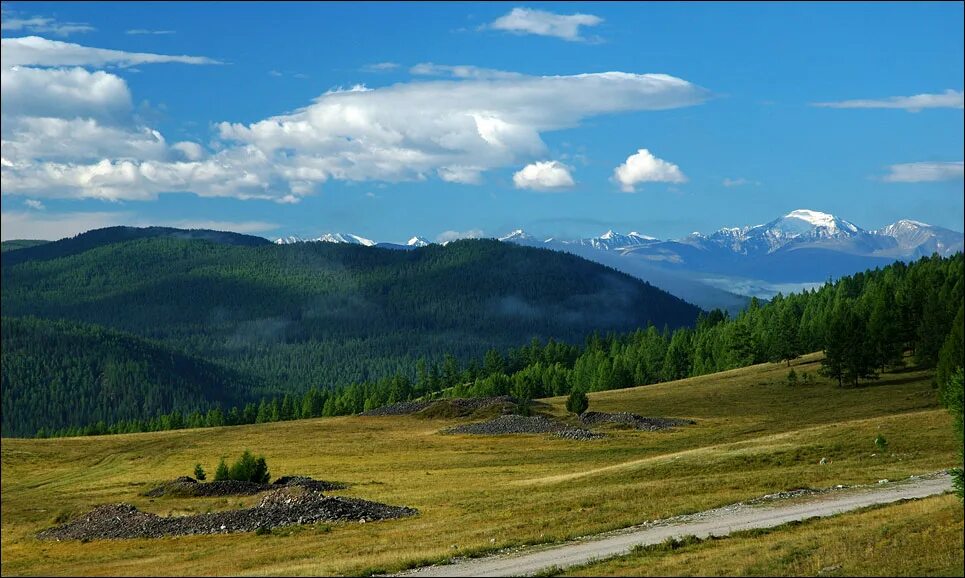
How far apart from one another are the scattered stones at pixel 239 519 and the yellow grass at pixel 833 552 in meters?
25.0

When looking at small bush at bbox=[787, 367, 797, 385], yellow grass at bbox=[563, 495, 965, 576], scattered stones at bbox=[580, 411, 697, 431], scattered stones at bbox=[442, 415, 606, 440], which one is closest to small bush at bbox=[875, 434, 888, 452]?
yellow grass at bbox=[563, 495, 965, 576]

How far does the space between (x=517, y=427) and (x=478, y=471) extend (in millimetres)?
42755

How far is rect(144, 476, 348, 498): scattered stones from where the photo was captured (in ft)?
239

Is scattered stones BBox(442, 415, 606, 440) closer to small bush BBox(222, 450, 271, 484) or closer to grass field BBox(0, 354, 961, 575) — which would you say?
grass field BBox(0, 354, 961, 575)

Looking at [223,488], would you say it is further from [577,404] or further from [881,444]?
[577,404]

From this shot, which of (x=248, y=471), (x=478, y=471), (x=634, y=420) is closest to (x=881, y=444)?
(x=478, y=471)

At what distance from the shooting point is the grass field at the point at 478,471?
141 feet

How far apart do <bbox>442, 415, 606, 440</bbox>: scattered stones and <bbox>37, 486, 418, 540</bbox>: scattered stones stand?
60209 millimetres

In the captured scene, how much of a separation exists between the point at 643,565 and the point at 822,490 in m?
20.9

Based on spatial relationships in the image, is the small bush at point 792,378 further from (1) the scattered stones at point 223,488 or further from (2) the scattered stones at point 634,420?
(1) the scattered stones at point 223,488

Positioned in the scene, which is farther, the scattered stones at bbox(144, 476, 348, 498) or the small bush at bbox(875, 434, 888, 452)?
the scattered stones at bbox(144, 476, 348, 498)

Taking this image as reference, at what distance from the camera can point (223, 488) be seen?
74000 mm

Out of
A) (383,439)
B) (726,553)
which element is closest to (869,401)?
(383,439)

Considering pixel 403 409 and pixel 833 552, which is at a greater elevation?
pixel 833 552
